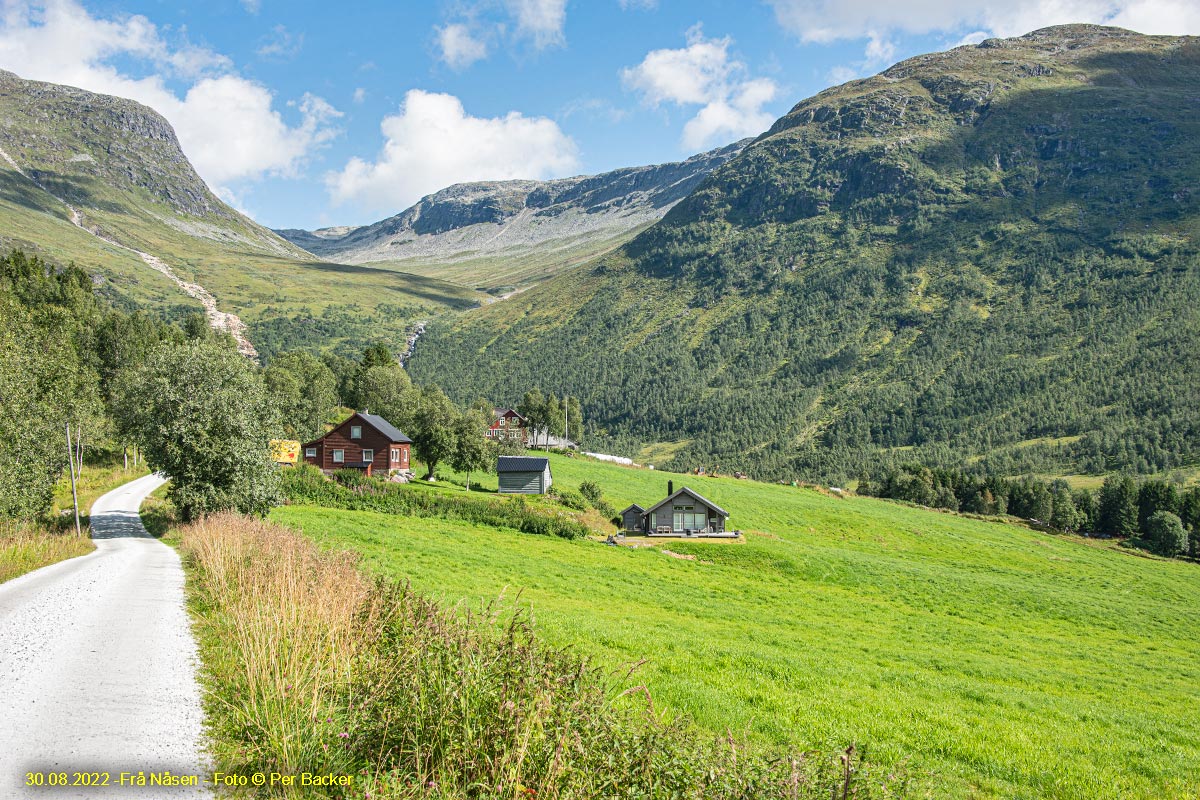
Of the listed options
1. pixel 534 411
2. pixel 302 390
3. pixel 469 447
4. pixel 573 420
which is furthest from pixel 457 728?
pixel 573 420

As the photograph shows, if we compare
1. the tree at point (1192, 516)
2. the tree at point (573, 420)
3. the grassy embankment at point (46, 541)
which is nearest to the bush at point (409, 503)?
the grassy embankment at point (46, 541)

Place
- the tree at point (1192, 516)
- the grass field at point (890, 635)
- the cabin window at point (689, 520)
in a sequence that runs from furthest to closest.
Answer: the tree at point (1192, 516) < the cabin window at point (689, 520) < the grass field at point (890, 635)

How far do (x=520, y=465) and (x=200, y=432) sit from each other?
43.8 m

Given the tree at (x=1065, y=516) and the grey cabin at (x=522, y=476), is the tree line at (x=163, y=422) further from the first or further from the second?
the tree at (x=1065, y=516)

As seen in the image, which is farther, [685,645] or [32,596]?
[685,645]

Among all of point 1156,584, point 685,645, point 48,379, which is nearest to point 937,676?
point 685,645

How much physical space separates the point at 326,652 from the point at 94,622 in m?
8.24

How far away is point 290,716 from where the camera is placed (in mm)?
6754

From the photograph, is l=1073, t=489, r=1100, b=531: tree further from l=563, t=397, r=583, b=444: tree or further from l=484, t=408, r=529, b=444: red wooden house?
l=484, t=408, r=529, b=444: red wooden house

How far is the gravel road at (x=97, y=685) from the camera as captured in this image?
21.6ft

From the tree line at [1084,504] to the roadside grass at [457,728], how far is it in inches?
4749

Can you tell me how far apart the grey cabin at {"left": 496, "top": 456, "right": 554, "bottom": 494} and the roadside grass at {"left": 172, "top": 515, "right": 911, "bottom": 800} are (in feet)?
210

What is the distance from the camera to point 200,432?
30.9m

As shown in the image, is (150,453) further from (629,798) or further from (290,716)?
(629,798)
